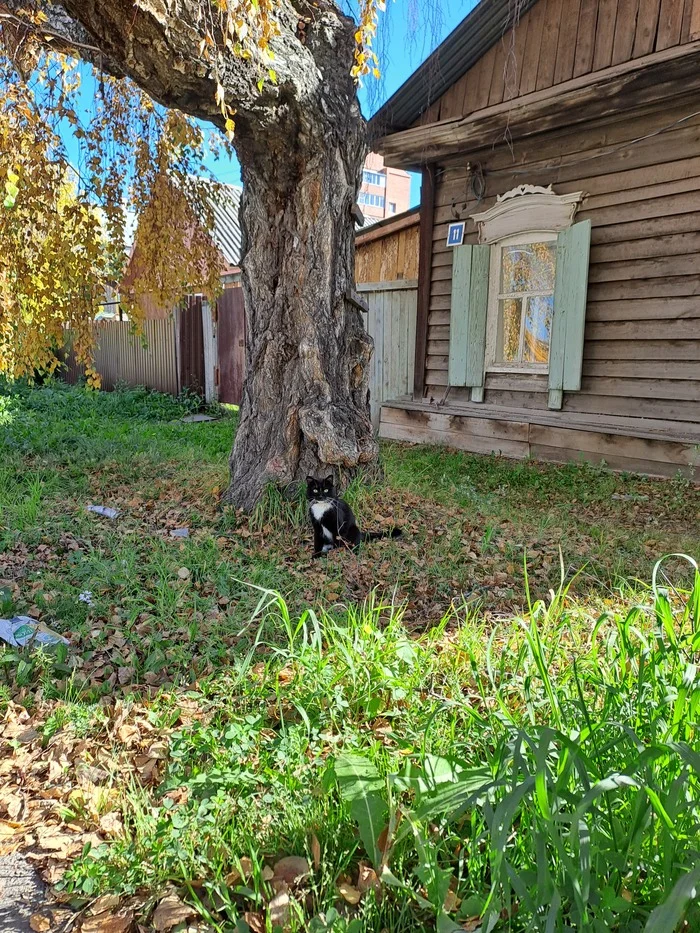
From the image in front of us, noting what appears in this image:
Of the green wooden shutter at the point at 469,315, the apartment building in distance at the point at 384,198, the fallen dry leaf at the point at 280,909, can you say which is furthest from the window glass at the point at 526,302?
the apartment building in distance at the point at 384,198

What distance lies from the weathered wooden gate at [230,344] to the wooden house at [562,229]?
413cm

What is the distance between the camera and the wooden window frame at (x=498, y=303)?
7.30m

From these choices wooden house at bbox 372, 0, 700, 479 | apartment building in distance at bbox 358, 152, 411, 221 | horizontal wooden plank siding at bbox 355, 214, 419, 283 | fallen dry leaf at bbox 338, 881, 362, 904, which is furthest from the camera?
apartment building in distance at bbox 358, 152, 411, 221

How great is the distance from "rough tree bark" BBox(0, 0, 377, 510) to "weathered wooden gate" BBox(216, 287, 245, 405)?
659cm

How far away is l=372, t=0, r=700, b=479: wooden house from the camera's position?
6012 millimetres

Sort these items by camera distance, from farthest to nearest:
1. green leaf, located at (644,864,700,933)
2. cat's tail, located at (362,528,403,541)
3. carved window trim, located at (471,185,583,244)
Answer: carved window trim, located at (471,185,583,244) < cat's tail, located at (362,528,403,541) < green leaf, located at (644,864,700,933)

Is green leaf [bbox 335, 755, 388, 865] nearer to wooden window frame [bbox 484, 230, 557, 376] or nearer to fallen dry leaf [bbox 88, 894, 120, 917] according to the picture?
fallen dry leaf [bbox 88, 894, 120, 917]

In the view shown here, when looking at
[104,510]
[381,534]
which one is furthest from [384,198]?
[381,534]

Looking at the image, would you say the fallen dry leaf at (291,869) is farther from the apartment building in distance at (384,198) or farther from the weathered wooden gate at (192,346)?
the apartment building in distance at (384,198)

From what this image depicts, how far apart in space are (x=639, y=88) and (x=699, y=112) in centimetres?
60

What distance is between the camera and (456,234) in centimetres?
801

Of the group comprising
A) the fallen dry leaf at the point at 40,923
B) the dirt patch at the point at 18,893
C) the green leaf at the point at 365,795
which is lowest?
the dirt patch at the point at 18,893

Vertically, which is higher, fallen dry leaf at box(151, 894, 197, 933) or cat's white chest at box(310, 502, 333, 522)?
cat's white chest at box(310, 502, 333, 522)

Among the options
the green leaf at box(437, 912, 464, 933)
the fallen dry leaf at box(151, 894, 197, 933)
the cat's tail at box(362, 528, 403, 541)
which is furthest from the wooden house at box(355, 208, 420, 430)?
the green leaf at box(437, 912, 464, 933)
